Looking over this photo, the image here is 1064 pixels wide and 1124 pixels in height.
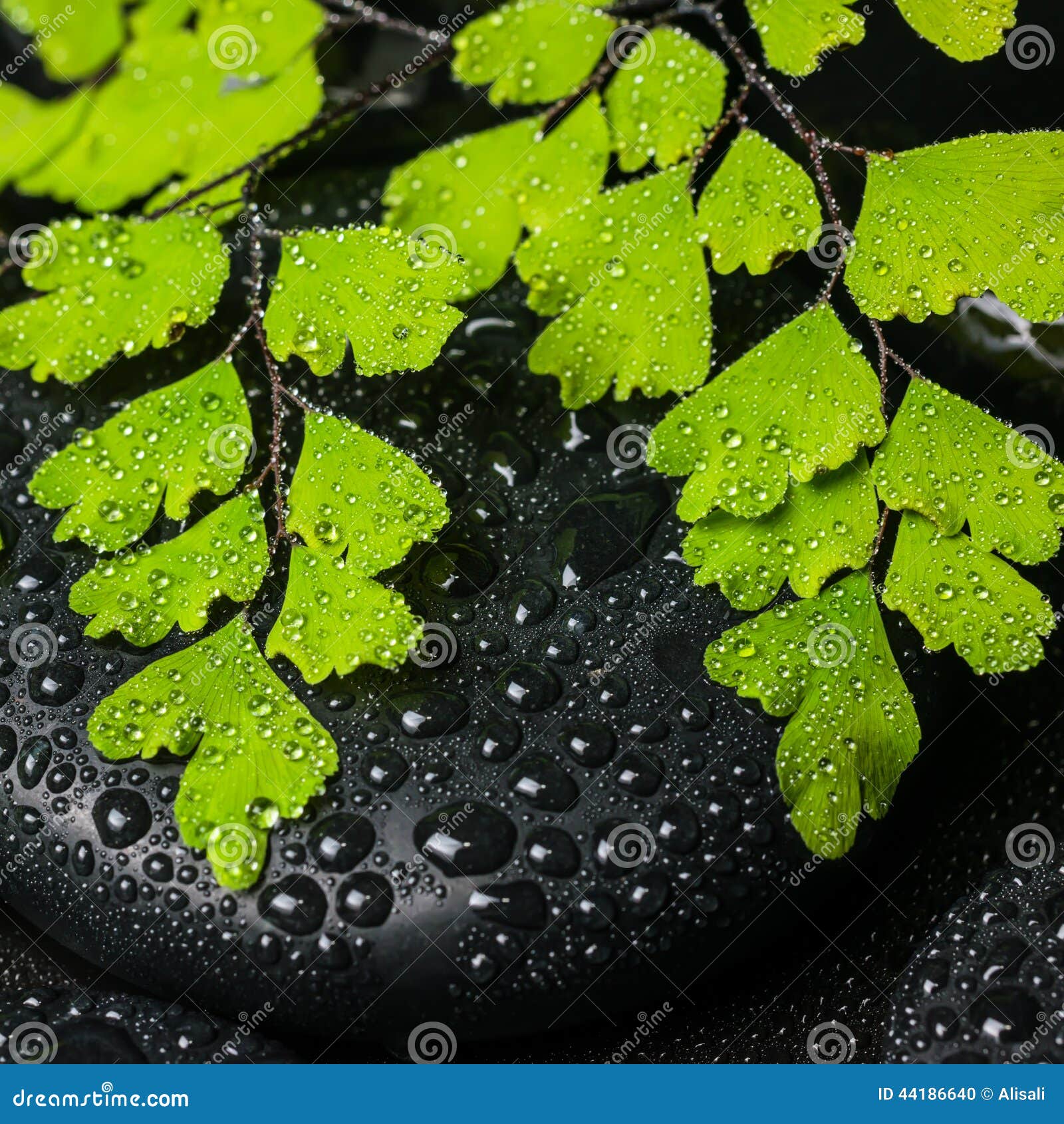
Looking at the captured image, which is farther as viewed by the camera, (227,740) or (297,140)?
(297,140)

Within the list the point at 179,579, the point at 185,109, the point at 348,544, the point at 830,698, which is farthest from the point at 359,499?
the point at 185,109

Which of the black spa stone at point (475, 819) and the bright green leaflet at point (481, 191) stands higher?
the bright green leaflet at point (481, 191)

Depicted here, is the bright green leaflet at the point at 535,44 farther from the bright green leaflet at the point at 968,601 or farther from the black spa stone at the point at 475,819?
the bright green leaflet at the point at 968,601

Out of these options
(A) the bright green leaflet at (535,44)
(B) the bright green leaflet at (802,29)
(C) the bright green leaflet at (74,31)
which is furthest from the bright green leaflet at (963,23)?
(C) the bright green leaflet at (74,31)

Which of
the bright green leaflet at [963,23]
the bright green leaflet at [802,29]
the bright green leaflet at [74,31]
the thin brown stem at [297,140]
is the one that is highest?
the bright green leaflet at [74,31]

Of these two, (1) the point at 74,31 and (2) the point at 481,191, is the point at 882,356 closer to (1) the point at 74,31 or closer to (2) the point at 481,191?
(2) the point at 481,191

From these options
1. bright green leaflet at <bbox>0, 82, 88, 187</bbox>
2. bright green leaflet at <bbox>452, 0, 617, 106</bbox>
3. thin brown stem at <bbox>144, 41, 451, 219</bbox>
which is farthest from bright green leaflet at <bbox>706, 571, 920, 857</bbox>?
bright green leaflet at <bbox>0, 82, 88, 187</bbox>

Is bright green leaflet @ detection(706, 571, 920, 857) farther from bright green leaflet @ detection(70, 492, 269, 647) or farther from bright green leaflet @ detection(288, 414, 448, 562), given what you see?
bright green leaflet @ detection(70, 492, 269, 647)
